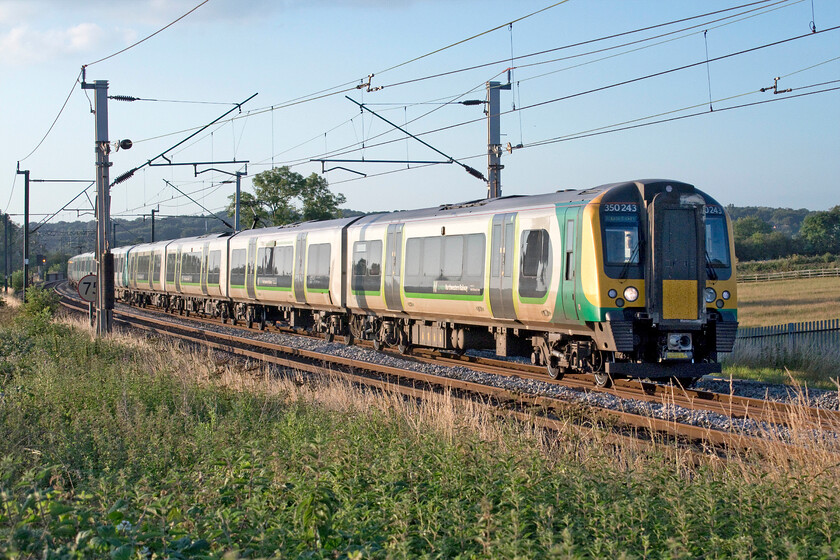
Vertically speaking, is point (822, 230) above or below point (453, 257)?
above

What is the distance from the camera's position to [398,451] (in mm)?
6469

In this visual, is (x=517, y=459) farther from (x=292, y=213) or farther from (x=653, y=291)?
(x=292, y=213)

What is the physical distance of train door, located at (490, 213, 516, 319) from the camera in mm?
14391

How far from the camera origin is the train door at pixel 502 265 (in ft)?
47.2

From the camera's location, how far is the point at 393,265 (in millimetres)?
18203

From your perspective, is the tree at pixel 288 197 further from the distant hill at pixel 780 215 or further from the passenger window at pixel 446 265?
the distant hill at pixel 780 215

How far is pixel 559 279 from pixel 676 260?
5.85 ft

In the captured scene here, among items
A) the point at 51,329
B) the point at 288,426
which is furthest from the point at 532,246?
the point at 51,329

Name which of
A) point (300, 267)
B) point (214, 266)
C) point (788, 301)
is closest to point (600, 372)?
point (300, 267)

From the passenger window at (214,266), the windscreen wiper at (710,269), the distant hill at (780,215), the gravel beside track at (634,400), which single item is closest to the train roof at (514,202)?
the windscreen wiper at (710,269)

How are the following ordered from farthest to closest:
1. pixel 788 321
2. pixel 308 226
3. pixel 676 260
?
pixel 788 321
pixel 308 226
pixel 676 260

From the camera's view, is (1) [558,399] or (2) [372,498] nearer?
(2) [372,498]

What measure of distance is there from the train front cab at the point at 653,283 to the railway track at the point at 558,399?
0.60 meters

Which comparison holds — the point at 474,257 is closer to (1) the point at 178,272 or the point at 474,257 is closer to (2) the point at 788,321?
(2) the point at 788,321
